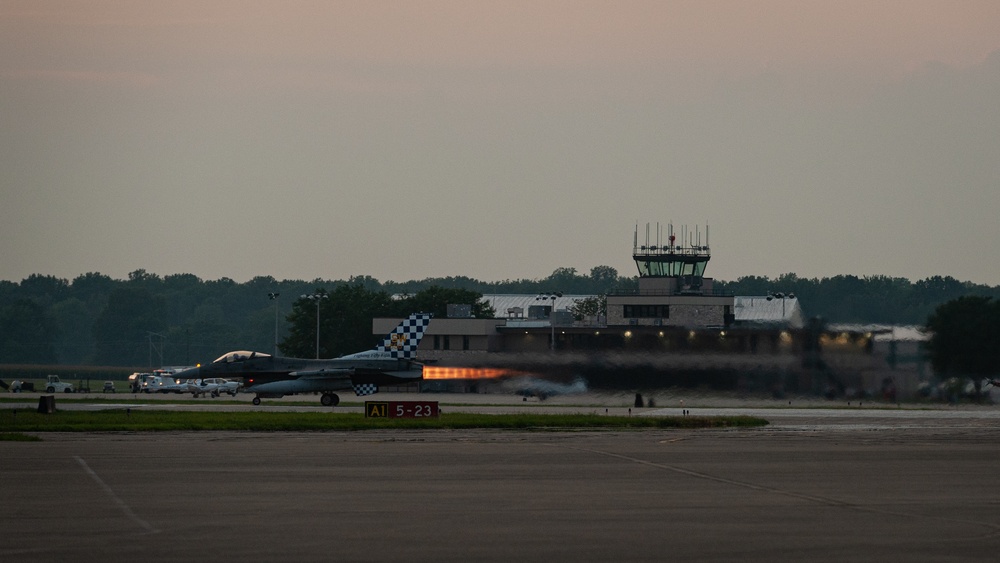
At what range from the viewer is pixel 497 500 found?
974 inches

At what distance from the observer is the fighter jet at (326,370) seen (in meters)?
71.3

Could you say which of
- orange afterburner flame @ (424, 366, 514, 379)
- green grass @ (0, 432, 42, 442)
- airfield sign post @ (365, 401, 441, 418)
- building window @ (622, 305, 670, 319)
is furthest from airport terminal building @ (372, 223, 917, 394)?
green grass @ (0, 432, 42, 442)

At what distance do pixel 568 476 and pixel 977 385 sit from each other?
33.9 metres

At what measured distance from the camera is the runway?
757 inches

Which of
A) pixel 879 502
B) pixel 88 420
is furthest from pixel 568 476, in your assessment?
pixel 88 420

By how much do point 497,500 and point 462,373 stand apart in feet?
148

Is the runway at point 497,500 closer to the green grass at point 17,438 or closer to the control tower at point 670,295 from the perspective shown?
the green grass at point 17,438

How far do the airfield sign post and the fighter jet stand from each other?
17887 mm

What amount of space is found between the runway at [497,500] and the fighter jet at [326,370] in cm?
2988

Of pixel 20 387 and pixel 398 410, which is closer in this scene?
pixel 398 410

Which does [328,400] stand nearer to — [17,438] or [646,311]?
[17,438]

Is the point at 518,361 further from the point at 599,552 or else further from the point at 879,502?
the point at 599,552

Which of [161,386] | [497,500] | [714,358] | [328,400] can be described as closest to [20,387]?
[161,386]

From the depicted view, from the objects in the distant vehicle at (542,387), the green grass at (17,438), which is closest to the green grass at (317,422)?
the green grass at (17,438)
